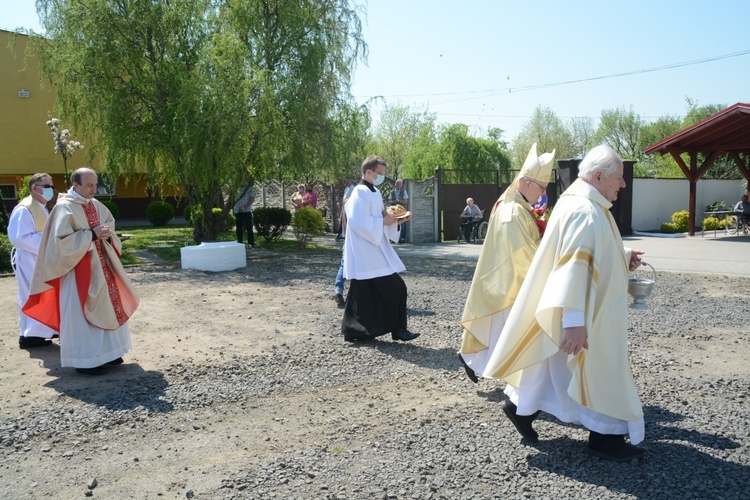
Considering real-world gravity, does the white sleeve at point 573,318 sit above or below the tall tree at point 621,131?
below

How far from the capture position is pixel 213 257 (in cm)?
1264

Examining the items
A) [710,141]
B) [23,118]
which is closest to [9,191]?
[23,118]

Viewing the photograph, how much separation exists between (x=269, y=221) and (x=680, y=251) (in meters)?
10.6

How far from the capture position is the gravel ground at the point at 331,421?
12.0 ft

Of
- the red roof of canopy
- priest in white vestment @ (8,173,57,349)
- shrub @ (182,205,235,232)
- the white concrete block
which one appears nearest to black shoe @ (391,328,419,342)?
priest in white vestment @ (8,173,57,349)

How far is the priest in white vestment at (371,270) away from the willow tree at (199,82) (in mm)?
8327

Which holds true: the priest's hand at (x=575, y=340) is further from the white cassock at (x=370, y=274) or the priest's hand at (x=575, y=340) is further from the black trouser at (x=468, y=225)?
the black trouser at (x=468, y=225)

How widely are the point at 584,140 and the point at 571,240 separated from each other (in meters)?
53.2

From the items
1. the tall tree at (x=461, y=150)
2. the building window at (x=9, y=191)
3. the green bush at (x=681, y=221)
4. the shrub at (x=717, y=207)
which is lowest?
the green bush at (x=681, y=221)

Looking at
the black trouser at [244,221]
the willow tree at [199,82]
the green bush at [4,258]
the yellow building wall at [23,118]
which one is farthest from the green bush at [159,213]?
the green bush at [4,258]

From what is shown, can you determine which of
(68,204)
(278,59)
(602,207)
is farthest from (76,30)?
(602,207)

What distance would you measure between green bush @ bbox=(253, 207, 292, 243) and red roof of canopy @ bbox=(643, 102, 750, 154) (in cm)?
1178

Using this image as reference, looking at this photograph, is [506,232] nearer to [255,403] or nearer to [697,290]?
[255,403]

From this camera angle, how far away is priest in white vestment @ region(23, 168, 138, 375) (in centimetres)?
Answer: 559
